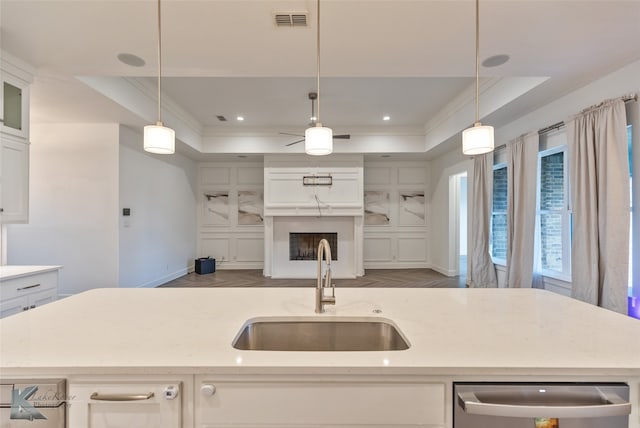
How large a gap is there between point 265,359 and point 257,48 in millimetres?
2226

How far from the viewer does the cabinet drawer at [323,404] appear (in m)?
0.87

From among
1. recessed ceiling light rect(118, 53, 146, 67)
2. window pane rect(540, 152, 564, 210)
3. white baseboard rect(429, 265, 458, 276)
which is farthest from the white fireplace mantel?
recessed ceiling light rect(118, 53, 146, 67)

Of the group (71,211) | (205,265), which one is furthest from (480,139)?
(205,265)

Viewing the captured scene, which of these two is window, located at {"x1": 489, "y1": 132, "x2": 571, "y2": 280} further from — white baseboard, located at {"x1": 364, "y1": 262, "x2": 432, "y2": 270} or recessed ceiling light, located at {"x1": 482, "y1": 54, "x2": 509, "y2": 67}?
white baseboard, located at {"x1": 364, "y1": 262, "x2": 432, "y2": 270}

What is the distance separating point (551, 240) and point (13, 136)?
17.6 ft

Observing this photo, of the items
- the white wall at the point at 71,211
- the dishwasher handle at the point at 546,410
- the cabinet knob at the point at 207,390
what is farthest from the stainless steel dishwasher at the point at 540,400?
the white wall at the point at 71,211

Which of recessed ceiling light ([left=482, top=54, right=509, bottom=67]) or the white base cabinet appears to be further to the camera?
recessed ceiling light ([left=482, top=54, right=509, bottom=67])

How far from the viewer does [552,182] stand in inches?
134

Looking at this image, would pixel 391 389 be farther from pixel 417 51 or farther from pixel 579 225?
pixel 579 225

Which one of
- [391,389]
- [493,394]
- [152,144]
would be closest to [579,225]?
[493,394]

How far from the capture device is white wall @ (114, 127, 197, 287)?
4082mm

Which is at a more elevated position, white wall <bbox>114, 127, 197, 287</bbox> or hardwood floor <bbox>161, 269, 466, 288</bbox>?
white wall <bbox>114, 127, 197, 287</bbox>

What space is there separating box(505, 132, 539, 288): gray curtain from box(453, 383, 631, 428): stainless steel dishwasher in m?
2.98

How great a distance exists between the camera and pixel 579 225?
272cm
